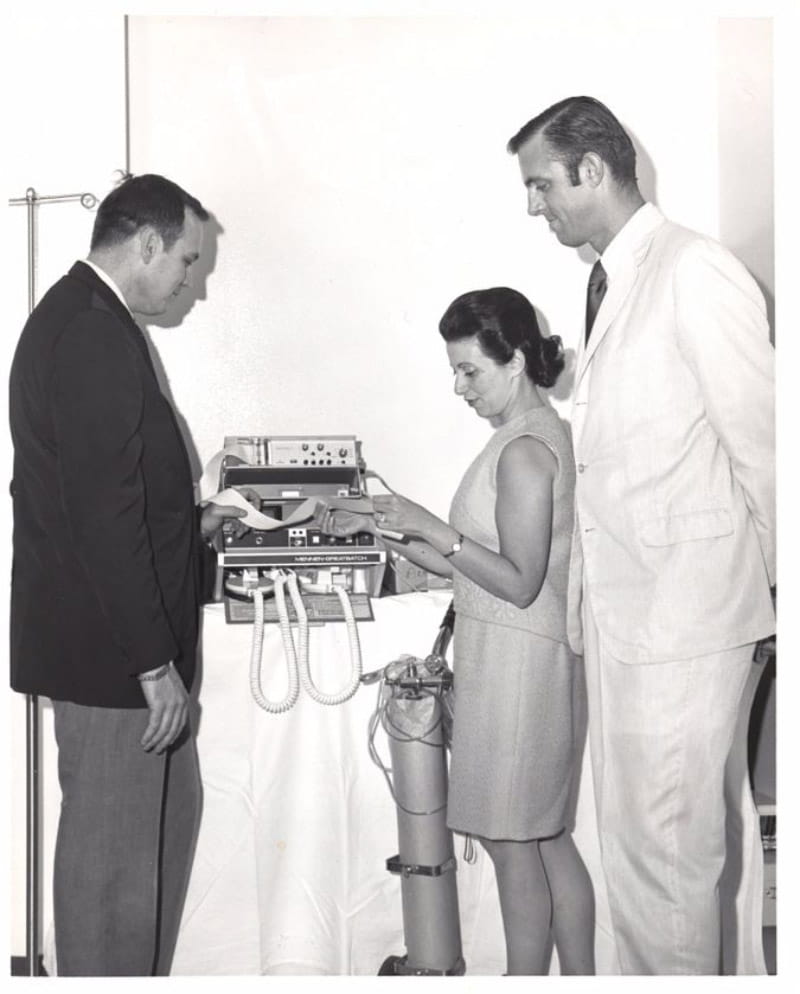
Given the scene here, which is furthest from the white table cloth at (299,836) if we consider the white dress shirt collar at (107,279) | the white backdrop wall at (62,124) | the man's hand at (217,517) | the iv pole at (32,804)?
the white backdrop wall at (62,124)

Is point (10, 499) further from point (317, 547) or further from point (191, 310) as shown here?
point (191, 310)

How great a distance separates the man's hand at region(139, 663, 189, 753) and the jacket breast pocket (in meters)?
0.82

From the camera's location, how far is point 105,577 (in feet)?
5.85

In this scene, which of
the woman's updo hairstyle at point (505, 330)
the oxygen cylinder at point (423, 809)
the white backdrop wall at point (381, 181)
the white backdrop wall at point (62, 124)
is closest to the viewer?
the woman's updo hairstyle at point (505, 330)

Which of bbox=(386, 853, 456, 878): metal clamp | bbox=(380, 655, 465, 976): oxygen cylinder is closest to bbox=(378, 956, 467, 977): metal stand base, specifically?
bbox=(380, 655, 465, 976): oxygen cylinder

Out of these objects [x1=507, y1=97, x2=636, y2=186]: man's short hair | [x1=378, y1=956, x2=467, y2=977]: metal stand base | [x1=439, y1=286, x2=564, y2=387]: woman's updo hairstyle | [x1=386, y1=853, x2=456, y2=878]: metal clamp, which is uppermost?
[x1=507, y1=97, x2=636, y2=186]: man's short hair

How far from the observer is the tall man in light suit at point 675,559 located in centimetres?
174

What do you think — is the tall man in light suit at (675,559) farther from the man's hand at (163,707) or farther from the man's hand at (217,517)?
the man's hand at (217,517)

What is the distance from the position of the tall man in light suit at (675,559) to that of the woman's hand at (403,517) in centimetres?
36

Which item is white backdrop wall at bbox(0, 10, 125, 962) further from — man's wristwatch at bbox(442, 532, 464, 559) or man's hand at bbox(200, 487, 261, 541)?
man's wristwatch at bbox(442, 532, 464, 559)

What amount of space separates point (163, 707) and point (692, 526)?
2.96 ft

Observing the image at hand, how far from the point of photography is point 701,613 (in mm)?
1776

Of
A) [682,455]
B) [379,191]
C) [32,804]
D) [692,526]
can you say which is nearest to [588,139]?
[682,455]

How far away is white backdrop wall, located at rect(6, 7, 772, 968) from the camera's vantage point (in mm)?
3139
